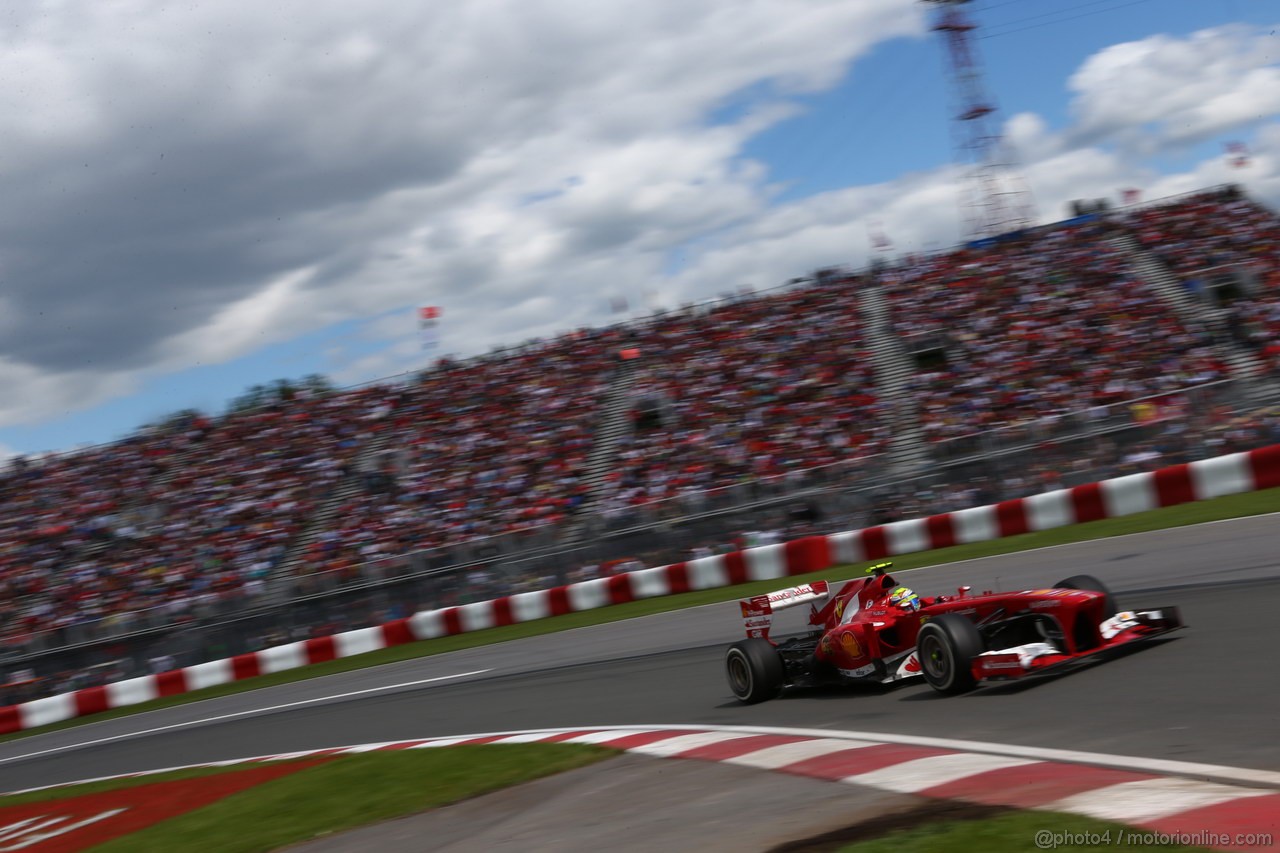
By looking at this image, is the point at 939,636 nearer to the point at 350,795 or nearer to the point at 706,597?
the point at 350,795

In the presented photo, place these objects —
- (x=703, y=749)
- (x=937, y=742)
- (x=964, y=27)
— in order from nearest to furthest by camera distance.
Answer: (x=937, y=742) → (x=703, y=749) → (x=964, y=27)

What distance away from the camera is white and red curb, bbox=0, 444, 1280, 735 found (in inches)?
594

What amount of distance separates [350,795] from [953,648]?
13.1ft

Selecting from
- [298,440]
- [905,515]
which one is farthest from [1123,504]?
[298,440]

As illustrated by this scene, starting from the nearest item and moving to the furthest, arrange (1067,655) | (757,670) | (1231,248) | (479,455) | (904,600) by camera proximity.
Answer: (1067,655) → (904,600) → (757,670) → (1231,248) → (479,455)

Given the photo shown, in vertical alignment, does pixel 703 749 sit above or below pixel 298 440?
below

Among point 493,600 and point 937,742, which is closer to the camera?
point 937,742

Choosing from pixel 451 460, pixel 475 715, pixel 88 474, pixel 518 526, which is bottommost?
pixel 475 715

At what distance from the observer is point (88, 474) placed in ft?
88.0

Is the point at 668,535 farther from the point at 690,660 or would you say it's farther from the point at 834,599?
the point at 834,599

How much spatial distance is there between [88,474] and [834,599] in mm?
22758

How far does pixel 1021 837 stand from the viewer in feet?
13.0

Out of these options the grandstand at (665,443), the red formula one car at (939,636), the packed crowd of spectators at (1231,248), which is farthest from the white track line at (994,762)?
the packed crowd of spectators at (1231,248)

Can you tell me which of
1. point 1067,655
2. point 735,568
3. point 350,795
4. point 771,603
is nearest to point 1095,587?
point 1067,655
